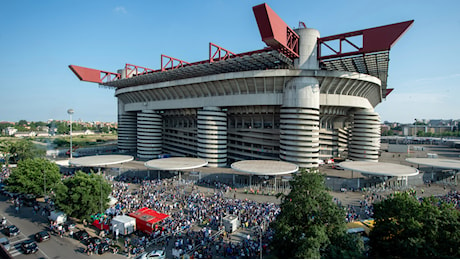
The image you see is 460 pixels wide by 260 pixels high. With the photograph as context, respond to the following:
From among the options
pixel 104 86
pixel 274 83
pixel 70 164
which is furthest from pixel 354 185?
pixel 104 86

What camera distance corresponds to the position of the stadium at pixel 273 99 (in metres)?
40.7

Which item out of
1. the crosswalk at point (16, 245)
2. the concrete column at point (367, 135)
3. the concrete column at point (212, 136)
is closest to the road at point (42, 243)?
the crosswalk at point (16, 245)

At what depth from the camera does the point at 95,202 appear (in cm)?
2406

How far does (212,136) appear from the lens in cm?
4966

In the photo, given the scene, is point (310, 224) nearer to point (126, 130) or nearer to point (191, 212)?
point (191, 212)

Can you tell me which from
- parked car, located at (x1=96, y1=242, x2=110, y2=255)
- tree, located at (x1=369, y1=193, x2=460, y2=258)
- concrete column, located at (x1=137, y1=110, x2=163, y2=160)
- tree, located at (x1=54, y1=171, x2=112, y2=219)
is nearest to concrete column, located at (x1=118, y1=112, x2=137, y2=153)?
concrete column, located at (x1=137, y1=110, x2=163, y2=160)

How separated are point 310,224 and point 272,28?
26384 mm

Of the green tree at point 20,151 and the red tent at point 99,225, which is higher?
the green tree at point 20,151

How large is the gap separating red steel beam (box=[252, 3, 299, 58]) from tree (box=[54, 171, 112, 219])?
1122 inches

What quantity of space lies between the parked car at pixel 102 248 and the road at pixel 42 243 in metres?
0.33

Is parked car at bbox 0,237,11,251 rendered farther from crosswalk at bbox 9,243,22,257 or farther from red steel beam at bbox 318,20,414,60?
red steel beam at bbox 318,20,414,60

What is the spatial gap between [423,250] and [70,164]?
5524 cm

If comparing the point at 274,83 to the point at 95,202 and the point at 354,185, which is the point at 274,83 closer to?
the point at 354,185

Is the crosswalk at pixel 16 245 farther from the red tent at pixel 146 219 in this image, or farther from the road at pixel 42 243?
the red tent at pixel 146 219
